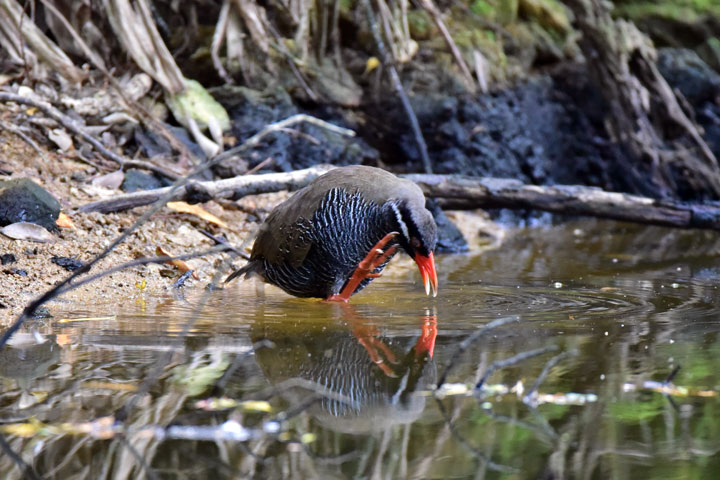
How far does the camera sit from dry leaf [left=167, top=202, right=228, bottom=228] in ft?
19.2

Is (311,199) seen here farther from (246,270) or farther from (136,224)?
(136,224)

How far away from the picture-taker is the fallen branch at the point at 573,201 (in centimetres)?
653

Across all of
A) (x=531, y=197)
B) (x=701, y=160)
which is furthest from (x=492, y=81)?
(x=531, y=197)

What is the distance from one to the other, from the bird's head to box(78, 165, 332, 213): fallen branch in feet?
5.08

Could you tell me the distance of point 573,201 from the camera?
657cm

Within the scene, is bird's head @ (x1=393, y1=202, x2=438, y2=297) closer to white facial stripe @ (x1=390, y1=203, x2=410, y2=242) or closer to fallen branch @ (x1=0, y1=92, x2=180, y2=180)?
white facial stripe @ (x1=390, y1=203, x2=410, y2=242)

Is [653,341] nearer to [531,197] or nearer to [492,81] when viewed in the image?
[531,197]

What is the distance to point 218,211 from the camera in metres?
6.38

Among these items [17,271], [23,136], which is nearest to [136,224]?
[17,271]

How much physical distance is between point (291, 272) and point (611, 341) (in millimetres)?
1928

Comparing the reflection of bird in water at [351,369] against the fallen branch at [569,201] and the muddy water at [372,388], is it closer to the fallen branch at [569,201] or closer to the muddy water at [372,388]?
the muddy water at [372,388]

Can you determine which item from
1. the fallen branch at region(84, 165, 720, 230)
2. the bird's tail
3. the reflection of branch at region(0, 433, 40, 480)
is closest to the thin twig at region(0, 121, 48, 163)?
the bird's tail

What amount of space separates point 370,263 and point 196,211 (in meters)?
1.87

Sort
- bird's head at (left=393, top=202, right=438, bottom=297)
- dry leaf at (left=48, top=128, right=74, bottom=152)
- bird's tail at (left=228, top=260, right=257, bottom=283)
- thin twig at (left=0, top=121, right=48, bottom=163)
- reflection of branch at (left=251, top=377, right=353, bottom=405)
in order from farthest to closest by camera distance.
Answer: dry leaf at (left=48, top=128, right=74, bottom=152) → thin twig at (left=0, top=121, right=48, bottom=163) → bird's tail at (left=228, top=260, right=257, bottom=283) → bird's head at (left=393, top=202, right=438, bottom=297) → reflection of branch at (left=251, top=377, right=353, bottom=405)
